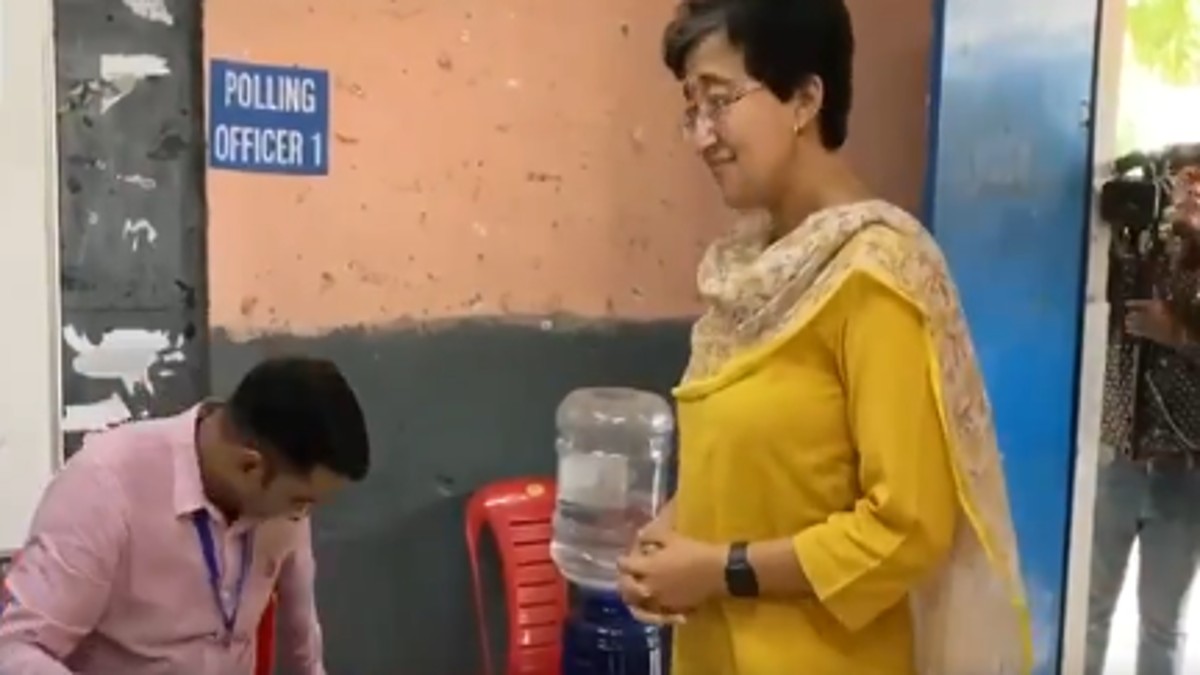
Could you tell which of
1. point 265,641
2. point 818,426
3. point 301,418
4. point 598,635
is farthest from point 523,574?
point 818,426

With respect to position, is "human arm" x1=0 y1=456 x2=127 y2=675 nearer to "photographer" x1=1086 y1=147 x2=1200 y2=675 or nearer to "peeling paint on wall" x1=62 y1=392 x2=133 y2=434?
"peeling paint on wall" x1=62 y1=392 x2=133 y2=434

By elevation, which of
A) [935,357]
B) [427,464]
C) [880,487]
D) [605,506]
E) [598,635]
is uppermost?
[935,357]

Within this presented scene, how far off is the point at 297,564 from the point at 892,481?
2.92ft

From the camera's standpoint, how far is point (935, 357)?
1.34 metres

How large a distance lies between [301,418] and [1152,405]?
2015 mm

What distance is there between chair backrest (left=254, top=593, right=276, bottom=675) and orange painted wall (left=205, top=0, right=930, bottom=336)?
0.69 metres

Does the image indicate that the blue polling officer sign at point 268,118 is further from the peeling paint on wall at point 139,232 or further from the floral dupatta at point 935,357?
the floral dupatta at point 935,357

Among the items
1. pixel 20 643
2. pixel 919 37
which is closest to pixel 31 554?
pixel 20 643

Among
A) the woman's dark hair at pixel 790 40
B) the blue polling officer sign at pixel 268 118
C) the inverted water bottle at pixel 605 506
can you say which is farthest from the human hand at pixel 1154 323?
the woman's dark hair at pixel 790 40

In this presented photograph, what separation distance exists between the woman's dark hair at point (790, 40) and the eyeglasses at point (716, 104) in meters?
0.02

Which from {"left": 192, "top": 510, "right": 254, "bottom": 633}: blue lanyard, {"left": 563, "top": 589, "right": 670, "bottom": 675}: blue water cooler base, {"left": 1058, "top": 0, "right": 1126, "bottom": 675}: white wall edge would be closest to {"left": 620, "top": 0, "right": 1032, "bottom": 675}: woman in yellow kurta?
{"left": 192, "top": 510, "right": 254, "bottom": 633}: blue lanyard

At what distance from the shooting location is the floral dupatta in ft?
4.43

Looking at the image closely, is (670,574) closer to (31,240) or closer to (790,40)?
(790,40)

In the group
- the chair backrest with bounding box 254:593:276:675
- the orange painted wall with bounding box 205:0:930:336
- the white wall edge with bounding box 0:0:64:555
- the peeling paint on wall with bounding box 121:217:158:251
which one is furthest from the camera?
the orange painted wall with bounding box 205:0:930:336
